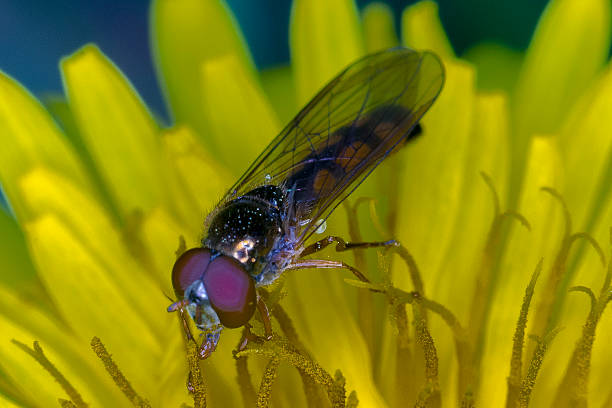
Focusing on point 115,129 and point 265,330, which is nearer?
point 265,330

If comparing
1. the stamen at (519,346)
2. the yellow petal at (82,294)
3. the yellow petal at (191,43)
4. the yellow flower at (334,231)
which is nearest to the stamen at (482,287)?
the yellow flower at (334,231)

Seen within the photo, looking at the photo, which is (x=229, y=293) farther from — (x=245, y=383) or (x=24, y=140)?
(x=24, y=140)

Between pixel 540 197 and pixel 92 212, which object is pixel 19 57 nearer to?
pixel 92 212

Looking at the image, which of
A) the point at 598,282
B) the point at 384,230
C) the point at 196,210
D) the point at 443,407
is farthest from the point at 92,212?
the point at 598,282

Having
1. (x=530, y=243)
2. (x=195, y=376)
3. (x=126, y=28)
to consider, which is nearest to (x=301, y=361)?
(x=195, y=376)

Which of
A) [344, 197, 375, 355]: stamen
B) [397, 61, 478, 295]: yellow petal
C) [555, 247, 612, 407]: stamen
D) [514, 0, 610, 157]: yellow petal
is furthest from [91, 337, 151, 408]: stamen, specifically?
[514, 0, 610, 157]: yellow petal

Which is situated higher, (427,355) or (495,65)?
(495,65)

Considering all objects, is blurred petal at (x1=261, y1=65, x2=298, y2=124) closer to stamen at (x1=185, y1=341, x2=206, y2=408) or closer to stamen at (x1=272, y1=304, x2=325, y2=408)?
stamen at (x1=272, y1=304, x2=325, y2=408)
